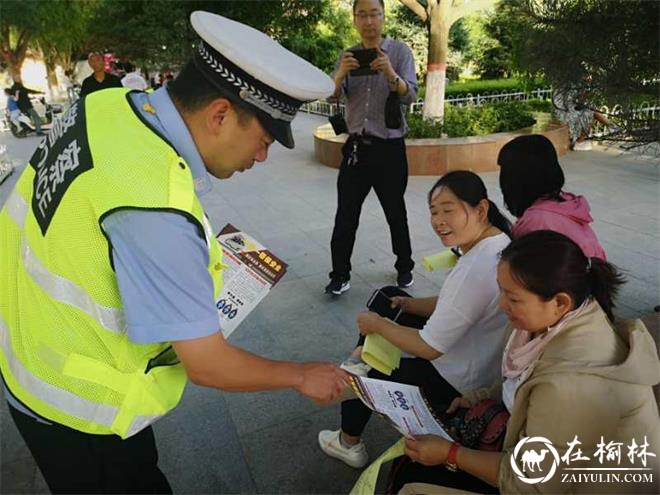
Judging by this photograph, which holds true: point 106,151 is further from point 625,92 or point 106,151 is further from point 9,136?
point 9,136

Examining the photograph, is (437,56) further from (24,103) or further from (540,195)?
(24,103)

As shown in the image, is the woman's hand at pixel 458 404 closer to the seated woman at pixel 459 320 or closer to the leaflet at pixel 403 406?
the seated woman at pixel 459 320

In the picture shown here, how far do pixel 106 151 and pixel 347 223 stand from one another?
263 centimetres

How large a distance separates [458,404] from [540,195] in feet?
3.17

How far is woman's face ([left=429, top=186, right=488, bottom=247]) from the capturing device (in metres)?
1.90

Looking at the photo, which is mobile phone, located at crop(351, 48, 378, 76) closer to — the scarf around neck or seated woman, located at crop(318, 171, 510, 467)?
seated woman, located at crop(318, 171, 510, 467)

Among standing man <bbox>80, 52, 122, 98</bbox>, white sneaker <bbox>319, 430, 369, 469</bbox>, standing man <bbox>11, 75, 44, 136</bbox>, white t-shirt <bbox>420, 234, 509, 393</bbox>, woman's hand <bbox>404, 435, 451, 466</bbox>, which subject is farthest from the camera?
standing man <bbox>11, 75, 44, 136</bbox>

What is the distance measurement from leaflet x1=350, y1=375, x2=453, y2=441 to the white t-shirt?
291mm

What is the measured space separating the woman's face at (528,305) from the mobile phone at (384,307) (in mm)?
886

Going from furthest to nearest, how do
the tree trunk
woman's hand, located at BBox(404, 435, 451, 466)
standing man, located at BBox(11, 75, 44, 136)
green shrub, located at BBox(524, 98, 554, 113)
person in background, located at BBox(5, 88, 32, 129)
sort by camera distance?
person in background, located at BBox(5, 88, 32, 129) → standing man, located at BBox(11, 75, 44, 136) → green shrub, located at BBox(524, 98, 554, 113) → the tree trunk → woman's hand, located at BBox(404, 435, 451, 466)

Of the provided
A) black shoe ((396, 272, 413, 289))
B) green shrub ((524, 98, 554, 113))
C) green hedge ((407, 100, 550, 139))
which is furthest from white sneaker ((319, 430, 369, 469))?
green shrub ((524, 98, 554, 113))

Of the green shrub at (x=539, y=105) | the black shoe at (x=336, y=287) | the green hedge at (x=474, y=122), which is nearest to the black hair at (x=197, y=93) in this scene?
the black shoe at (x=336, y=287)

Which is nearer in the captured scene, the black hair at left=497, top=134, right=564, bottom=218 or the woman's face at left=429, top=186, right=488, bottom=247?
the woman's face at left=429, top=186, right=488, bottom=247

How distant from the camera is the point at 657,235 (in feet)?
14.8
